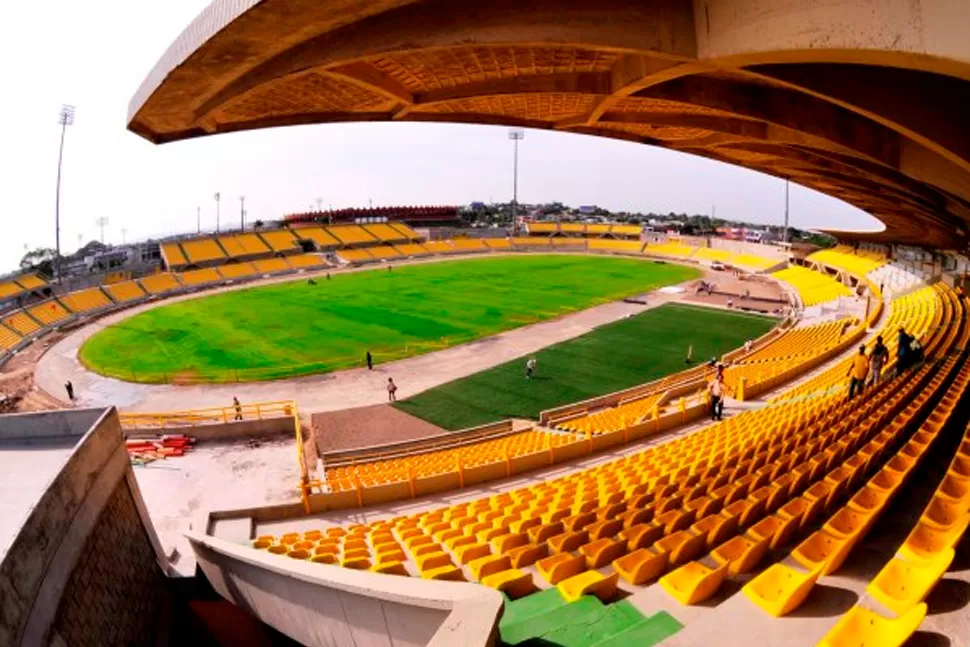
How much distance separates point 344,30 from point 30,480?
304 inches

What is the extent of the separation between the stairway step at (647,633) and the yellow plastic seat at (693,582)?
36 cm

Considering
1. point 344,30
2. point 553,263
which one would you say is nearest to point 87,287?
point 553,263

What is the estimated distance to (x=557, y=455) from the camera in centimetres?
1452

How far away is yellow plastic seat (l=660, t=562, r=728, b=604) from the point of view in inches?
225

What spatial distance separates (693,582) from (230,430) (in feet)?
50.5

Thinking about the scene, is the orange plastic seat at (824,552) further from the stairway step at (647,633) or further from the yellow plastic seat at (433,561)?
the yellow plastic seat at (433,561)

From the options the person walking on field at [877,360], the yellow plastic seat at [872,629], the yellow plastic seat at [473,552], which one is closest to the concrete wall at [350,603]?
the yellow plastic seat at [473,552]

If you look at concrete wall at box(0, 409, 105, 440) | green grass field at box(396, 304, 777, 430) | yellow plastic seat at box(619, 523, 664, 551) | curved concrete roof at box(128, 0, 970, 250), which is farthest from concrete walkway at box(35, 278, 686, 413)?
yellow plastic seat at box(619, 523, 664, 551)

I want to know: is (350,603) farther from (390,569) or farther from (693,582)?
(693,582)

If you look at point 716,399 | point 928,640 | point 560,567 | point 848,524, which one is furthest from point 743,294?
point 928,640

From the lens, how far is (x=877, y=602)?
16.2 ft

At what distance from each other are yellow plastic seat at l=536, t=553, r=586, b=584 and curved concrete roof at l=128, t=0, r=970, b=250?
5.58 m

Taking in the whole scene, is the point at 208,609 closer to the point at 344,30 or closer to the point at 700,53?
the point at 344,30

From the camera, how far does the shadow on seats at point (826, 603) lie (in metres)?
5.22
